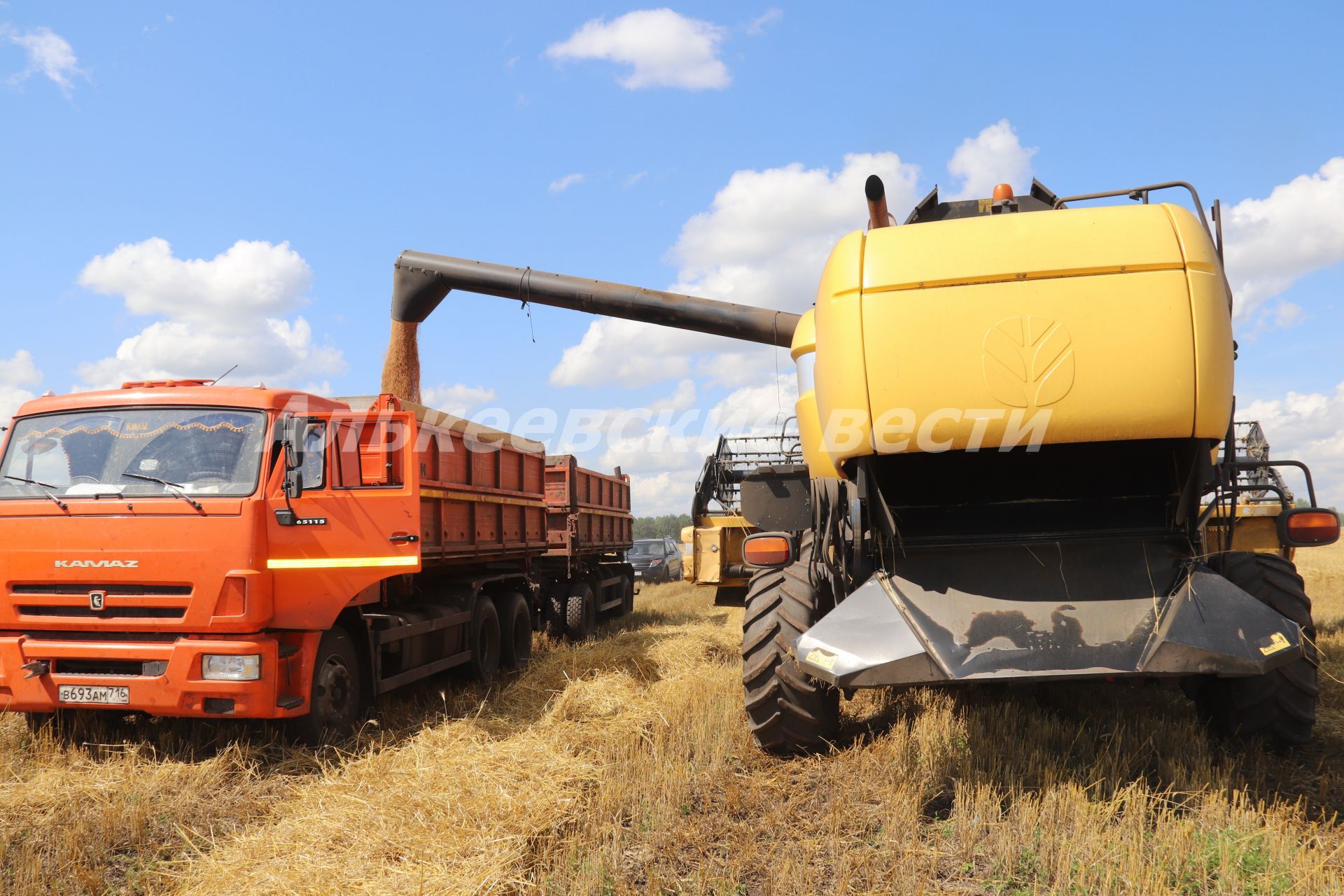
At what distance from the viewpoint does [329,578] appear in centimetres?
652

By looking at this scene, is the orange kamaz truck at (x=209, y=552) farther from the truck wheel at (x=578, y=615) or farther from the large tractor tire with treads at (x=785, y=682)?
the truck wheel at (x=578, y=615)

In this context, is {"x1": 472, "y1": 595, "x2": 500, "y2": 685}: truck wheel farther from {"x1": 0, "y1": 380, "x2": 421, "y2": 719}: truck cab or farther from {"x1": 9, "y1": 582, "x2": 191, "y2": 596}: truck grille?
{"x1": 9, "y1": 582, "x2": 191, "y2": 596}: truck grille

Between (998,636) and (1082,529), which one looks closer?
(998,636)

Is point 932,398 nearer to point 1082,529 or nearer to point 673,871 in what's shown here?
point 1082,529

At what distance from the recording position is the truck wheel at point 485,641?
9148mm

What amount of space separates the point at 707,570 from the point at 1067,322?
735cm

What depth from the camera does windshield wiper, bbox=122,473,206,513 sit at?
6.15 meters

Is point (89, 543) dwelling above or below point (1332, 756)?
above

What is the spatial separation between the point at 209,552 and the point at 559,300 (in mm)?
6635

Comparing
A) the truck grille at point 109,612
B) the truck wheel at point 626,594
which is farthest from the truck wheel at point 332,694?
the truck wheel at point 626,594

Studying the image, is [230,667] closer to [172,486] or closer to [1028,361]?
[172,486]

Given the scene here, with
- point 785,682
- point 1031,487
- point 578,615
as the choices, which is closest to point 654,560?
point 578,615

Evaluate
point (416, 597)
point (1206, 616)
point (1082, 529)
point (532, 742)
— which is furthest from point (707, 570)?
point (1206, 616)

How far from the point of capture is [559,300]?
1205 cm
